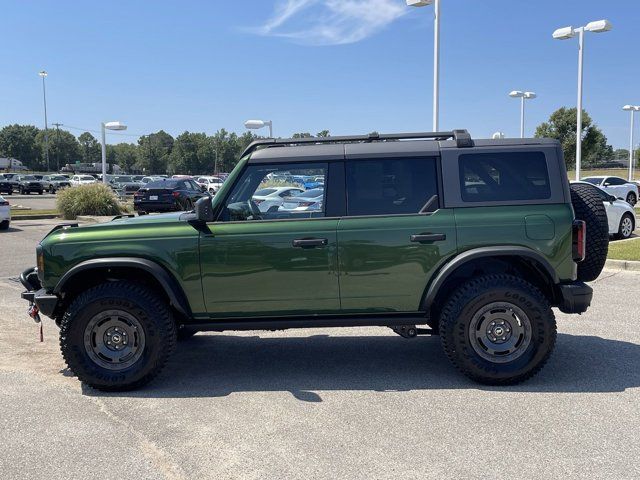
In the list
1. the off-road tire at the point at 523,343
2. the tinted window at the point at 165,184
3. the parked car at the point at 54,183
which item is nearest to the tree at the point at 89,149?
the parked car at the point at 54,183

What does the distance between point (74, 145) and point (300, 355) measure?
13860 centimetres

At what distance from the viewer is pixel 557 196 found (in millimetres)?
4945

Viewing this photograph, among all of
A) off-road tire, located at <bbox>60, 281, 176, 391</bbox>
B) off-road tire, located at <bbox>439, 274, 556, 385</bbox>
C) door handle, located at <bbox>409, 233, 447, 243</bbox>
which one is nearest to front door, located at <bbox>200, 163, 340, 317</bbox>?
off-road tire, located at <bbox>60, 281, 176, 391</bbox>

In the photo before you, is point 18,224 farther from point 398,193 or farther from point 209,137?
point 209,137

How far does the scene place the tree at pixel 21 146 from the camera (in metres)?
122

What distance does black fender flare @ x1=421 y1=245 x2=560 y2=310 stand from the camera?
4.80 m

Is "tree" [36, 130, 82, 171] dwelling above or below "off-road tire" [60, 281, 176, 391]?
above

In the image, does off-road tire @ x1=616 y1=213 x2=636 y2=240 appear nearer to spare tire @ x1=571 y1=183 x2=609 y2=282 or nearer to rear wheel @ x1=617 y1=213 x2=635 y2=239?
rear wheel @ x1=617 y1=213 x2=635 y2=239

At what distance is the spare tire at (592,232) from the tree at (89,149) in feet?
461

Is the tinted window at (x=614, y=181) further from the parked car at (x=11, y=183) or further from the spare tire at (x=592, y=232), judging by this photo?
the parked car at (x=11, y=183)

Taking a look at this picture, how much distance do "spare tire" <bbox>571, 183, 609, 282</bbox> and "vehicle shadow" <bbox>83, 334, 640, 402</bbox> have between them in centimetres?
87

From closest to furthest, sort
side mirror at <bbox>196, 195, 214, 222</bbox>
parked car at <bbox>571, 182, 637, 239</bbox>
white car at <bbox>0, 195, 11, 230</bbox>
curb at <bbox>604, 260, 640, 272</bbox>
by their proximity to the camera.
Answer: side mirror at <bbox>196, 195, 214, 222</bbox> → curb at <bbox>604, 260, 640, 272</bbox> → parked car at <bbox>571, 182, 637, 239</bbox> → white car at <bbox>0, 195, 11, 230</bbox>

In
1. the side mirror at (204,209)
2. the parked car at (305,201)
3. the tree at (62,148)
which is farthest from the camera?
the tree at (62,148)

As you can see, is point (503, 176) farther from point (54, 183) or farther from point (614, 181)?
point (54, 183)
